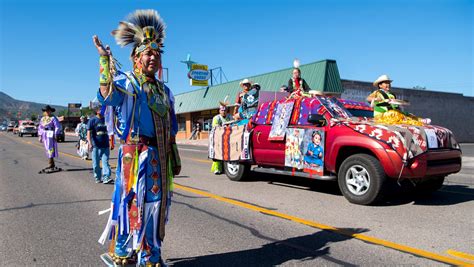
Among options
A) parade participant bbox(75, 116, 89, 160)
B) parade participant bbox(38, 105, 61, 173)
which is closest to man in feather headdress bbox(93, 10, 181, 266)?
parade participant bbox(38, 105, 61, 173)

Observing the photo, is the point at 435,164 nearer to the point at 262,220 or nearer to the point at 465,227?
the point at 465,227

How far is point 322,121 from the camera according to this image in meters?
7.09

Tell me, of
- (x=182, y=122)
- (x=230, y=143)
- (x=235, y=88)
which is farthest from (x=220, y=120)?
(x=182, y=122)

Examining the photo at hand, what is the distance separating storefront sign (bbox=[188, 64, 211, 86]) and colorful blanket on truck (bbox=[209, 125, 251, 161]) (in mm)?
32960

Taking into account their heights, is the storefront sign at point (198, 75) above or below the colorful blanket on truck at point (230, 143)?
above

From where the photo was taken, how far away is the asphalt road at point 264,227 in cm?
411

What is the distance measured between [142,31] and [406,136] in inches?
168

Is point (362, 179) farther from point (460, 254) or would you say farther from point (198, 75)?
point (198, 75)

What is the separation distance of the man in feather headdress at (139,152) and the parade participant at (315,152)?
159 inches

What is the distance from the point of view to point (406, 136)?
5949mm

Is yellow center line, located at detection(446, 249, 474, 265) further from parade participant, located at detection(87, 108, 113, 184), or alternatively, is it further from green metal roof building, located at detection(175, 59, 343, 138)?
green metal roof building, located at detection(175, 59, 343, 138)

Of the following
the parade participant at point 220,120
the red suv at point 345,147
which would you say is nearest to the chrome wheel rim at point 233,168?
the red suv at point 345,147

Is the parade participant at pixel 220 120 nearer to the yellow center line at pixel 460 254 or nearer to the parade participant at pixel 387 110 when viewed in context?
the parade participant at pixel 387 110

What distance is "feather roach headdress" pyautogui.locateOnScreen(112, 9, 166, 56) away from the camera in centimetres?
355
